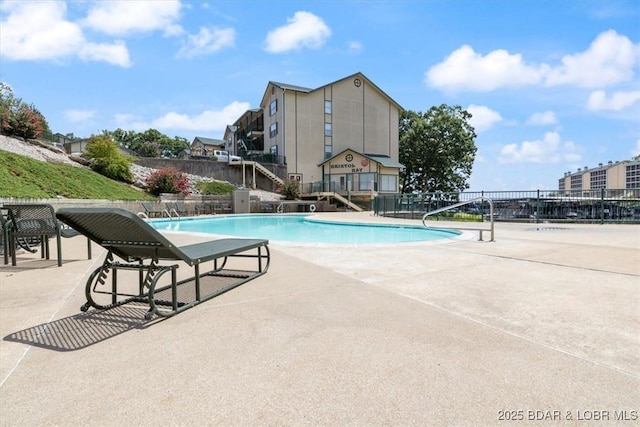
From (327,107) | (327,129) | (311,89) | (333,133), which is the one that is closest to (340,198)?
(333,133)

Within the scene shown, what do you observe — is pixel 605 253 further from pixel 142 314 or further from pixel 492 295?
pixel 142 314

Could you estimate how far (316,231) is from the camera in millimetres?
14961

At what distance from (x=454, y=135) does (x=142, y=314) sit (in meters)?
43.6

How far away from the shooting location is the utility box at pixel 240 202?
26.3 m

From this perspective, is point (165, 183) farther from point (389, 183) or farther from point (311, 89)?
→ point (389, 183)

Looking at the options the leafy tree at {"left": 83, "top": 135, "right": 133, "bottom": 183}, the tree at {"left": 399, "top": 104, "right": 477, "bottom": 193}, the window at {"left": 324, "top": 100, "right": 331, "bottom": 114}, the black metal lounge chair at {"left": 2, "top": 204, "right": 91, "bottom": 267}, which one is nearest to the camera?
the black metal lounge chair at {"left": 2, "top": 204, "right": 91, "bottom": 267}

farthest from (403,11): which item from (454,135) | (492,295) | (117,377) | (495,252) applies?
(454,135)

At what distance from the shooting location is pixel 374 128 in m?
41.5

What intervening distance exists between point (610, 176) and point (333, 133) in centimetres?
9659

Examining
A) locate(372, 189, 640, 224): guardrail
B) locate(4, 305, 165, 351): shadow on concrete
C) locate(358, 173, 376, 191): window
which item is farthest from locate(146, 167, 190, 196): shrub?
locate(4, 305, 165, 351): shadow on concrete

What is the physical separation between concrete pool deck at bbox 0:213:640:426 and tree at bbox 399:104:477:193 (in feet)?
132

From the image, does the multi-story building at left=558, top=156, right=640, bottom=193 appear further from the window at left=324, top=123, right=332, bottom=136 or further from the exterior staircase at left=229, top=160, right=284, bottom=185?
the exterior staircase at left=229, top=160, right=284, bottom=185

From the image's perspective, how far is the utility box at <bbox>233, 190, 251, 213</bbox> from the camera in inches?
1035

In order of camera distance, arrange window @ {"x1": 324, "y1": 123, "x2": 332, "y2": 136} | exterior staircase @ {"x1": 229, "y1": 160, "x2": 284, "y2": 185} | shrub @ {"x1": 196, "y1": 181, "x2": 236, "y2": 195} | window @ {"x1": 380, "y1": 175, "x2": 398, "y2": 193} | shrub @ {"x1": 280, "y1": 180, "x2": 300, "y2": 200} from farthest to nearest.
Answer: window @ {"x1": 324, "y1": 123, "x2": 332, "y2": 136}
exterior staircase @ {"x1": 229, "y1": 160, "x2": 284, "y2": 185}
window @ {"x1": 380, "y1": 175, "x2": 398, "y2": 193}
shrub @ {"x1": 280, "y1": 180, "x2": 300, "y2": 200}
shrub @ {"x1": 196, "y1": 181, "x2": 236, "y2": 195}
